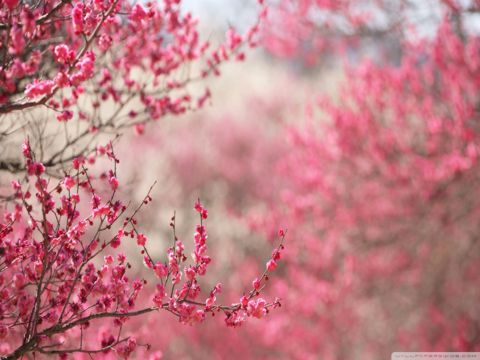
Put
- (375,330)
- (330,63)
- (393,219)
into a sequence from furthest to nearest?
(330,63) → (375,330) → (393,219)

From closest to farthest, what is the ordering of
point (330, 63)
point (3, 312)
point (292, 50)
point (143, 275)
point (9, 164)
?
1. point (3, 312)
2. point (9, 164)
3. point (292, 50)
4. point (143, 275)
5. point (330, 63)

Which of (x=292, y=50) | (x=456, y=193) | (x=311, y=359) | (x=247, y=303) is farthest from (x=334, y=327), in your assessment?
(x=247, y=303)

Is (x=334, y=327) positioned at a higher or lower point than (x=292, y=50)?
lower

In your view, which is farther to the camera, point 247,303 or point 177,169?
point 177,169

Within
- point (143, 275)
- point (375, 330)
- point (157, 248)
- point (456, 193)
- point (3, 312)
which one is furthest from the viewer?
point (157, 248)

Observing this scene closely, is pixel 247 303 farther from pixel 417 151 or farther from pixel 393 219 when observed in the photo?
pixel 393 219

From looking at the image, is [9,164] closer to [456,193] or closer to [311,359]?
[456,193]

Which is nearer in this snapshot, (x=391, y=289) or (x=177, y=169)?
(x=391, y=289)

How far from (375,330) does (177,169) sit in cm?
779

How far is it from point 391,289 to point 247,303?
28.0 feet

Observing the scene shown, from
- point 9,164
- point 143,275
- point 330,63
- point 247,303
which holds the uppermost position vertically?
point 330,63

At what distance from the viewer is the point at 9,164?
12.3ft

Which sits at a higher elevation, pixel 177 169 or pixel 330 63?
pixel 330 63

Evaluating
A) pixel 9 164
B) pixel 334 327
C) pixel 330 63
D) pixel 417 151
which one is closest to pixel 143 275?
pixel 334 327
